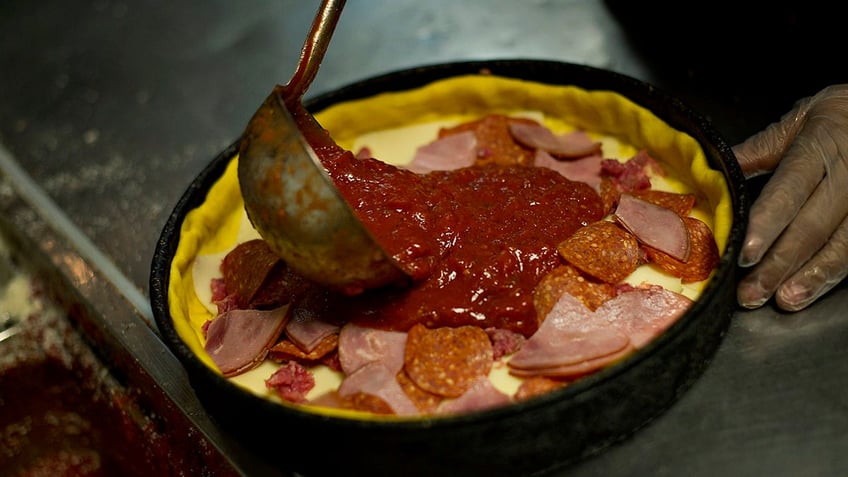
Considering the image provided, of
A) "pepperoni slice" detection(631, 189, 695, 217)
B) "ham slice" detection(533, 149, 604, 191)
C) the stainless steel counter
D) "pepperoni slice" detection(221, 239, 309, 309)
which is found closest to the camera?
the stainless steel counter

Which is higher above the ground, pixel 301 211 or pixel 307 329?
pixel 301 211

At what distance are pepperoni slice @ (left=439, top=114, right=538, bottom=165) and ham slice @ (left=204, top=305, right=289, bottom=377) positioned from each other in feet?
3.21

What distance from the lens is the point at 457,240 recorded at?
2283 mm

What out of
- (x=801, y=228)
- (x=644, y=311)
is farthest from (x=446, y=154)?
(x=801, y=228)

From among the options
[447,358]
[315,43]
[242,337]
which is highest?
[315,43]

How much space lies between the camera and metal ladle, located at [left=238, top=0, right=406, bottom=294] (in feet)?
6.44

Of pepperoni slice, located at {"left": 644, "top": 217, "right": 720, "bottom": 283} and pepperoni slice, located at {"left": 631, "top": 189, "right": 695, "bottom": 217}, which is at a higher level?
pepperoni slice, located at {"left": 631, "top": 189, "right": 695, "bottom": 217}

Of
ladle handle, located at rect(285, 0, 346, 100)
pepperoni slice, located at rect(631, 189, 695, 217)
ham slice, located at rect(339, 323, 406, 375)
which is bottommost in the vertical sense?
ham slice, located at rect(339, 323, 406, 375)

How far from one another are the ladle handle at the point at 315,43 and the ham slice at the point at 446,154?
2.11ft

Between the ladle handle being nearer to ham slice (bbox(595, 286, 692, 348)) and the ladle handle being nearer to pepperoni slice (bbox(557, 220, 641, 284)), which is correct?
pepperoni slice (bbox(557, 220, 641, 284))

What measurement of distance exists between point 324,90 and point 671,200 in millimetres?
1981

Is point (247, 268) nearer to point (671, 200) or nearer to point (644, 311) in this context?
point (644, 311)

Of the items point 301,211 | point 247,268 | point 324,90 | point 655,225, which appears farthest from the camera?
point 324,90

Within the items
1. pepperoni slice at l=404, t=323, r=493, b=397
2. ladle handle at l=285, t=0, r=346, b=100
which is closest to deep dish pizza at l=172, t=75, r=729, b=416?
pepperoni slice at l=404, t=323, r=493, b=397
